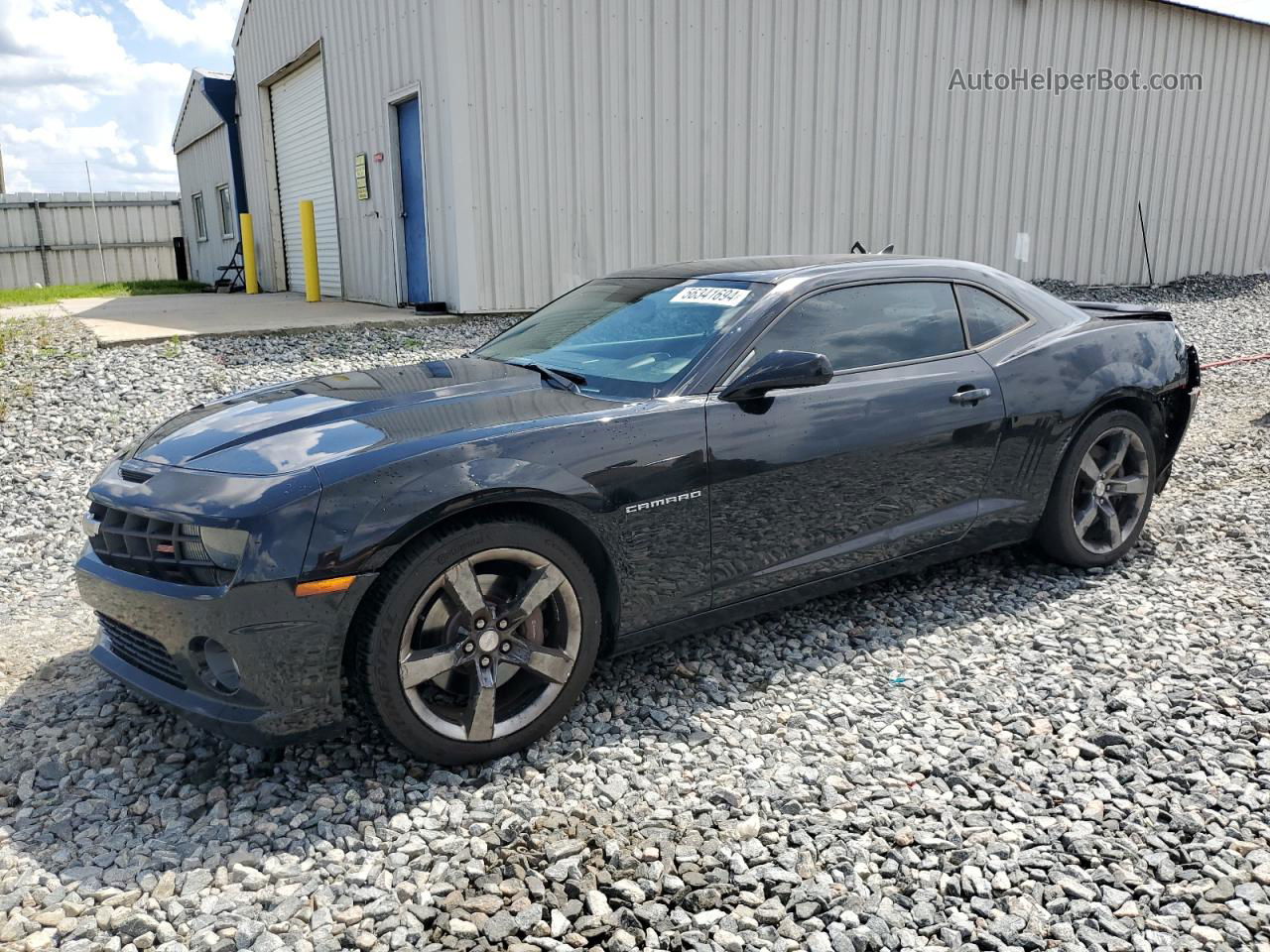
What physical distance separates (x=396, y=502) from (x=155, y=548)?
2.30ft

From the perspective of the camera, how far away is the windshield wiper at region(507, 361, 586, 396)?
3350 millimetres

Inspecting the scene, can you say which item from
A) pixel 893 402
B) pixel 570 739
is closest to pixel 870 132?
pixel 893 402

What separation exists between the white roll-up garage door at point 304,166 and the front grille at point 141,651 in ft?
37.6

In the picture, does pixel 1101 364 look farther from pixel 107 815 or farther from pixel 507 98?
pixel 507 98

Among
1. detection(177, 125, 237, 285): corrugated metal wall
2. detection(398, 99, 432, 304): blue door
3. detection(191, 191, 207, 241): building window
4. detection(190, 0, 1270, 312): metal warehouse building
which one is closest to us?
detection(190, 0, 1270, 312): metal warehouse building

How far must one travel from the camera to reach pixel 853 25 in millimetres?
12195

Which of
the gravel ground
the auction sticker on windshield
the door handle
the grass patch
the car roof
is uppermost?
the car roof

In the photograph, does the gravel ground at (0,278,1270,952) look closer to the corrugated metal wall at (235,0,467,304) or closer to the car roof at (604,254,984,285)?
the car roof at (604,254,984,285)

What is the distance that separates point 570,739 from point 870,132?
11.5 m

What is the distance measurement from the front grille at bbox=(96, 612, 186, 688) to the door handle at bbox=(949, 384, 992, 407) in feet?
9.29

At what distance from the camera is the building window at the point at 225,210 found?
19438 millimetres

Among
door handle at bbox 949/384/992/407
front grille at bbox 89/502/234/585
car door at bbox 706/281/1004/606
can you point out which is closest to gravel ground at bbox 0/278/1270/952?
car door at bbox 706/281/1004/606

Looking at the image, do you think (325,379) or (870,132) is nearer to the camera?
(325,379)

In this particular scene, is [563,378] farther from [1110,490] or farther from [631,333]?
[1110,490]
